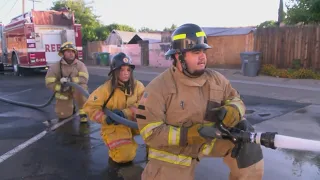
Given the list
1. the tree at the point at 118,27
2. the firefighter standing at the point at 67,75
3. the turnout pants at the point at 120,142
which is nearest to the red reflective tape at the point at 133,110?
the turnout pants at the point at 120,142

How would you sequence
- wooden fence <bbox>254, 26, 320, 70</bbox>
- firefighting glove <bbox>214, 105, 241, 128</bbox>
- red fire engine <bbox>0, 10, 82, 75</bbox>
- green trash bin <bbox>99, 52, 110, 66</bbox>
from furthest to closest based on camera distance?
green trash bin <bbox>99, 52, 110, 66</bbox>
red fire engine <bbox>0, 10, 82, 75</bbox>
wooden fence <bbox>254, 26, 320, 70</bbox>
firefighting glove <bbox>214, 105, 241, 128</bbox>

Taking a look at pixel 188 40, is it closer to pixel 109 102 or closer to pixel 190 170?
pixel 190 170

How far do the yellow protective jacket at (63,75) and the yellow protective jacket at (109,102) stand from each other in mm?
2359

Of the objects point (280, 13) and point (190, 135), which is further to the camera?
point (280, 13)

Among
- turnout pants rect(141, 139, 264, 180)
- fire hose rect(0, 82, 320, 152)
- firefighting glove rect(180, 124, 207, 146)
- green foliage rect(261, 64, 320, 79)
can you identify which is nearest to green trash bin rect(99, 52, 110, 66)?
green foliage rect(261, 64, 320, 79)

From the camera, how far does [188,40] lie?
2.38 m

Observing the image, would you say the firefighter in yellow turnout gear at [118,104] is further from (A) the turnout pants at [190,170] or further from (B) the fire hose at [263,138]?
(B) the fire hose at [263,138]

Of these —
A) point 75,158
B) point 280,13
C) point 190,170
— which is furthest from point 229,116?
point 280,13

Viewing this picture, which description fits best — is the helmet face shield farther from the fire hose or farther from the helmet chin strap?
the fire hose

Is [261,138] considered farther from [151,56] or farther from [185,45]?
[151,56]

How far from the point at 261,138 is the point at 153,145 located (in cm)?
78

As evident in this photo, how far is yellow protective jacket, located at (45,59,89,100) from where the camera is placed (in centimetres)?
635

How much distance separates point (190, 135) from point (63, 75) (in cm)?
472

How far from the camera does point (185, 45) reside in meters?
2.38
